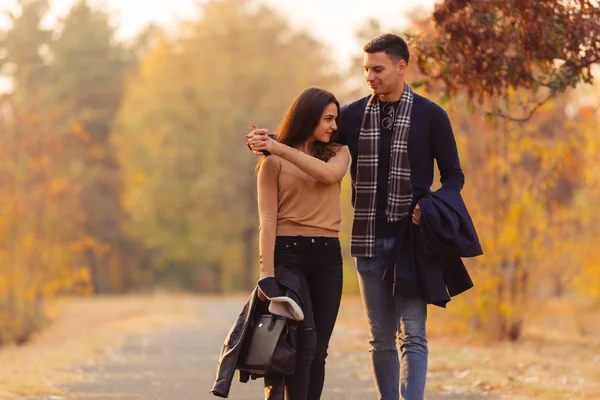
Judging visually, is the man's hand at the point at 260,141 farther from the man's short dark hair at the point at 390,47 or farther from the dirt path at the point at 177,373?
the dirt path at the point at 177,373

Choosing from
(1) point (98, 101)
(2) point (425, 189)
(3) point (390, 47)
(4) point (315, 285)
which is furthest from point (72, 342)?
(1) point (98, 101)

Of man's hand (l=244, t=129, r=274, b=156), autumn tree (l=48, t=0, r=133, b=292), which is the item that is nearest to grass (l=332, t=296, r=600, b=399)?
man's hand (l=244, t=129, r=274, b=156)

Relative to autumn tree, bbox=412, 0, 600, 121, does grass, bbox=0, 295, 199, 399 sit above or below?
below

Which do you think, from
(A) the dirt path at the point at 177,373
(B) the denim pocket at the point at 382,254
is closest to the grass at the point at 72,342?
(A) the dirt path at the point at 177,373

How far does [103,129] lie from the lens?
44281 millimetres

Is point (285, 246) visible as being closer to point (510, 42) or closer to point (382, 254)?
point (382, 254)

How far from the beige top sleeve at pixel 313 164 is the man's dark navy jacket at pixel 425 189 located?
206 mm

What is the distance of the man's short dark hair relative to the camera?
19.0 ft

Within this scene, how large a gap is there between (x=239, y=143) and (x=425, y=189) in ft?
109

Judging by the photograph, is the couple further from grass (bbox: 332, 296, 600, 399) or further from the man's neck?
grass (bbox: 332, 296, 600, 399)

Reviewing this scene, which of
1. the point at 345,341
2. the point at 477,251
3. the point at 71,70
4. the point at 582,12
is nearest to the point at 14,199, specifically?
the point at 345,341

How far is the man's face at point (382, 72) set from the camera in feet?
19.0

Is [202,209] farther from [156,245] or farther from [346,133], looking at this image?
[346,133]

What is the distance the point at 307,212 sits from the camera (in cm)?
575
